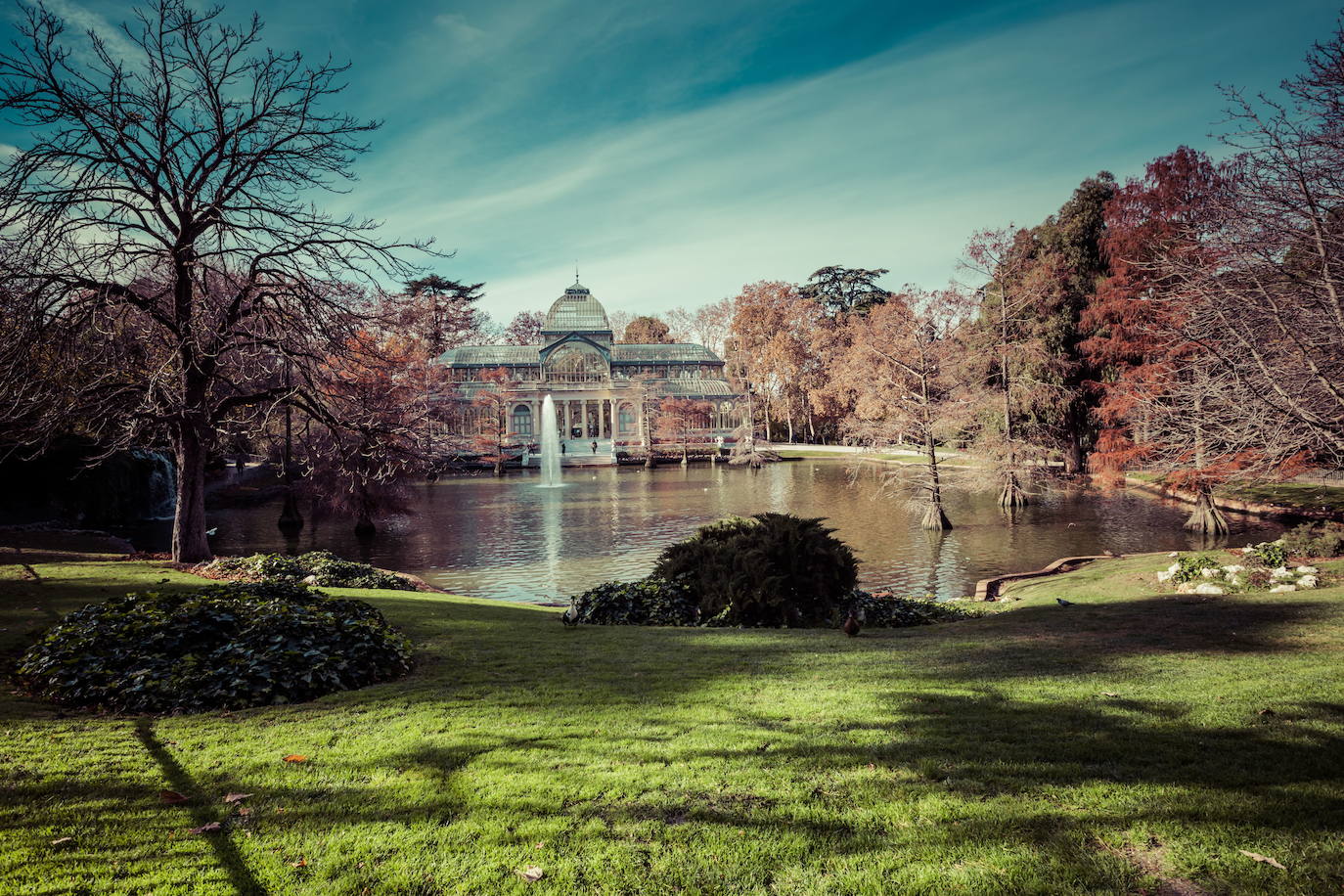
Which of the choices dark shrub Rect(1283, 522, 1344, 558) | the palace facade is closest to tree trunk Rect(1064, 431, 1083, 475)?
dark shrub Rect(1283, 522, 1344, 558)

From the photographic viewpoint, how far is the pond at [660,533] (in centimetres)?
1620

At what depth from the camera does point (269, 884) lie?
2.94 metres

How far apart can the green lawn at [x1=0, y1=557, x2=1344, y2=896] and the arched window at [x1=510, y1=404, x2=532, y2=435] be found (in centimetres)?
5735

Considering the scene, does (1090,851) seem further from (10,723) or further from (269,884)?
(10,723)

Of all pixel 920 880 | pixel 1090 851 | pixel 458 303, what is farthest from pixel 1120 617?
pixel 458 303

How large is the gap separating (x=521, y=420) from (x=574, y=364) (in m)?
7.09

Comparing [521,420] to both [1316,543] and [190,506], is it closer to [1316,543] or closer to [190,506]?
[190,506]

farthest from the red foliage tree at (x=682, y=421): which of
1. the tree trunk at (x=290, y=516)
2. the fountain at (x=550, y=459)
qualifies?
the tree trunk at (x=290, y=516)

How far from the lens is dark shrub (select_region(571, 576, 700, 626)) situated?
10281 mm

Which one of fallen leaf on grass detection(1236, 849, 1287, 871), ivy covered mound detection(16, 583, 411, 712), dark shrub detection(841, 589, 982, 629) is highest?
ivy covered mound detection(16, 583, 411, 712)

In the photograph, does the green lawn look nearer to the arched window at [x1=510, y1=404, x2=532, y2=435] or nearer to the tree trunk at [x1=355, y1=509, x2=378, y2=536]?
the tree trunk at [x1=355, y1=509, x2=378, y2=536]

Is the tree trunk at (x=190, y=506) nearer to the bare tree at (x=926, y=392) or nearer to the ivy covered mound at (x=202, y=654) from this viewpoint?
the ivy covered mound at (x=202, y=654)

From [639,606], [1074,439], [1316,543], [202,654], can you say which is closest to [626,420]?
[1074,439]

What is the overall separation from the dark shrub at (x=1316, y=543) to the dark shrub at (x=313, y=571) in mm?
15833
